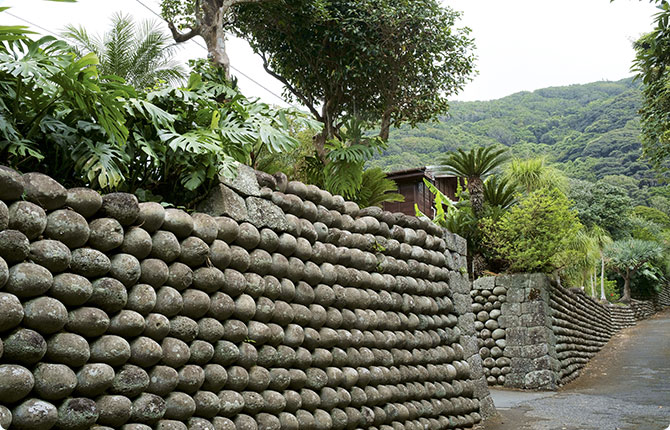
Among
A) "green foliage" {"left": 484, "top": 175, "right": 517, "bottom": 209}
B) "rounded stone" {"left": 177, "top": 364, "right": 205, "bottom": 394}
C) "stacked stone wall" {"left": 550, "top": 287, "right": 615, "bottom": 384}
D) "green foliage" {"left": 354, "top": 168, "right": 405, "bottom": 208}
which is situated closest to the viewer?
"rounded stone" {"left": 177, "top": 364, "right": 205, "bottom": 394}

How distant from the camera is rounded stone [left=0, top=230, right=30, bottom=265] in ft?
9.18

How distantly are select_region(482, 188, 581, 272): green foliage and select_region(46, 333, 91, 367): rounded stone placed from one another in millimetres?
9576

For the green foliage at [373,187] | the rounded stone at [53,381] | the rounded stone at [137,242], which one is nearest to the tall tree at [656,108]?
the green foliage at [373,187]

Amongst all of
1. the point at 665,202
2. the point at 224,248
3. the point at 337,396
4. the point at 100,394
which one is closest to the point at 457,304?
the point at 337,396

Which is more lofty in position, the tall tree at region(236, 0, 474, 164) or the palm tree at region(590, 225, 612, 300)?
the tall tree at region(236, 0, 474, 164)

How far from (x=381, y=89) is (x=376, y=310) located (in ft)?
28.2

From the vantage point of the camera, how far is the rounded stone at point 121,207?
3.39 meters

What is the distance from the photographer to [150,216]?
11.9ft

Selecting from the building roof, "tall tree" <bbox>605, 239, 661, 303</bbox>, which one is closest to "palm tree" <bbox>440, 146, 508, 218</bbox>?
the building roof

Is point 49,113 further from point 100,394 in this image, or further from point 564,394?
point 564,394

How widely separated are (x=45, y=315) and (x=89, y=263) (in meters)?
0.40

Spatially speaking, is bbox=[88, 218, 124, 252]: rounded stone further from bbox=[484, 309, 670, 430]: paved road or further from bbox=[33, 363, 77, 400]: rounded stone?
bbox=[484, 309, 670, 430]: paved road

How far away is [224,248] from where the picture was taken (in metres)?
4.16

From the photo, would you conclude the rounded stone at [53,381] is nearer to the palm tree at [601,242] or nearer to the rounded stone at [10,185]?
the rounded stone at [10,185]
